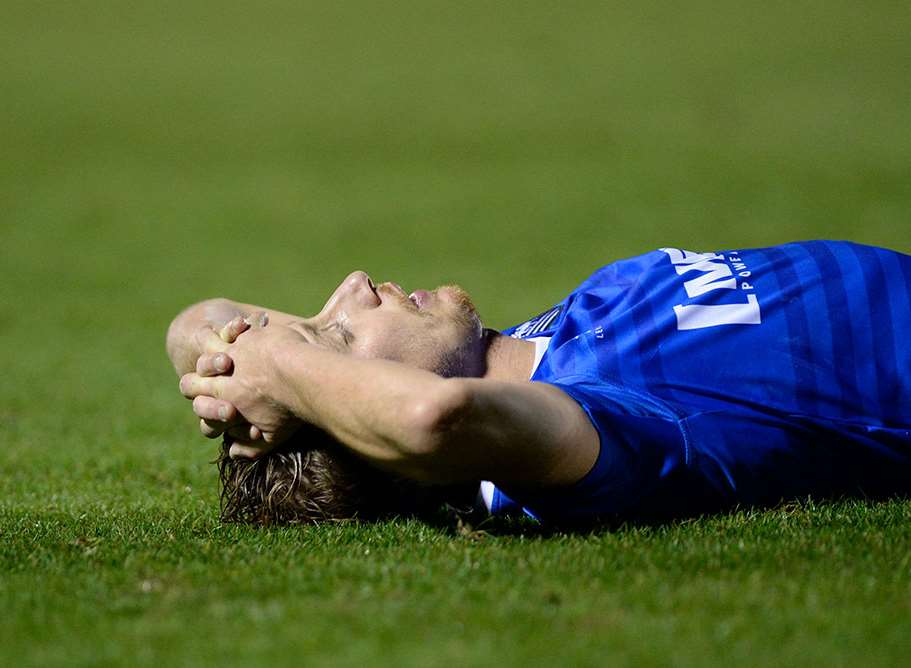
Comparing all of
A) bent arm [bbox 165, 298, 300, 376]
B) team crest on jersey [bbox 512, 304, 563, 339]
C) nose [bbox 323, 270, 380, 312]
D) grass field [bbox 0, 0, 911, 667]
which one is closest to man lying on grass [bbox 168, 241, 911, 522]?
nose [bbox 323, 270, 380, 312]

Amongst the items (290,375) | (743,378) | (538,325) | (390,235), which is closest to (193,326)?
(538,325)

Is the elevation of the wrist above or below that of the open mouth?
below

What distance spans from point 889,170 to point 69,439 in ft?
78.2

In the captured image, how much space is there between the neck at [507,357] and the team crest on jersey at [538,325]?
19 centimetres

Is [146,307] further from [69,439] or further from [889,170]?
[889,170]

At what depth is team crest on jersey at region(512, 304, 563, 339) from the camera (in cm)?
647

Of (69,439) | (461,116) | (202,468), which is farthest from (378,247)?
(202,468)

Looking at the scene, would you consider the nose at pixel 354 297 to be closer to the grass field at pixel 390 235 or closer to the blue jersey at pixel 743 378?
the blue jersey at pixel 743 378

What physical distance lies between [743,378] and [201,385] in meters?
2.61

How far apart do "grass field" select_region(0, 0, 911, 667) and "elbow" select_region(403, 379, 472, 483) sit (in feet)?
1.66

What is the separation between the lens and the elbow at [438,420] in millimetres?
4566

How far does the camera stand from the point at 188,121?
34.6 metres

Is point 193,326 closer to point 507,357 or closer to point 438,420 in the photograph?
point 507,357

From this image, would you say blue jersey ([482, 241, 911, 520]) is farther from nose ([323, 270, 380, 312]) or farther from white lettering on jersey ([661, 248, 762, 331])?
nose ([323, 270, 380, 312])
